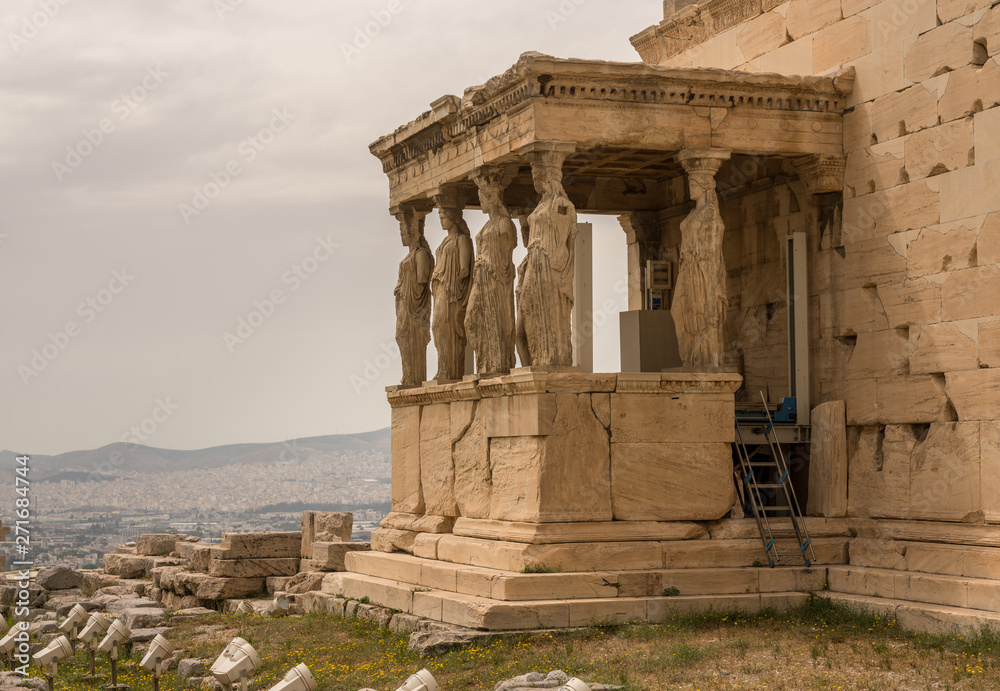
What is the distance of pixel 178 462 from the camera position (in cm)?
6681

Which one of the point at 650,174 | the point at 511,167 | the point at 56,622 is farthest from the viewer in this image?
the point at 650,174

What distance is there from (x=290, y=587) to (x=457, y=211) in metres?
5.41

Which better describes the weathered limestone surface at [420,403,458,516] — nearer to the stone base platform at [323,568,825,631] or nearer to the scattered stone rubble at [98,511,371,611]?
the stone base platform at [323,568,825,631]

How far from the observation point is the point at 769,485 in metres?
13.7

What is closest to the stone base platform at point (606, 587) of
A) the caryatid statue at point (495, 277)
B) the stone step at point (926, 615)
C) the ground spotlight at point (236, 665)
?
the stone step at point (926, 615)

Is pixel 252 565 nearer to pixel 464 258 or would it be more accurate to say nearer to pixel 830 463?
pixel 464 258

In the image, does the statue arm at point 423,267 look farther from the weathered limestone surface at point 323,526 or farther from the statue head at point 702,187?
the weathered limestone surface at point 323,526

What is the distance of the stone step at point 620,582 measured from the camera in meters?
12.4

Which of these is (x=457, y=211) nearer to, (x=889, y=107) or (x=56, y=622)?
(x=889, y=107)

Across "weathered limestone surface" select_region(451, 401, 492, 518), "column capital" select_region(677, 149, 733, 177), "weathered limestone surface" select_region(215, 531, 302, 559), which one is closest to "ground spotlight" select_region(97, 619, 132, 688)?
"weathered limestone surface" select_region(451, 401, 492, 518)

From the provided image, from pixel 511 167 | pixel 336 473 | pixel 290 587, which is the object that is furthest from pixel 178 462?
pixel 511 167

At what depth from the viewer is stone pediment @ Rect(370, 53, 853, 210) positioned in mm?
13258

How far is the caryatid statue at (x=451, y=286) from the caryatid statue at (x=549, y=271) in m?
2.49

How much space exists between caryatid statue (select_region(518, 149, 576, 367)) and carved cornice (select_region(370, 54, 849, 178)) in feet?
1.97
